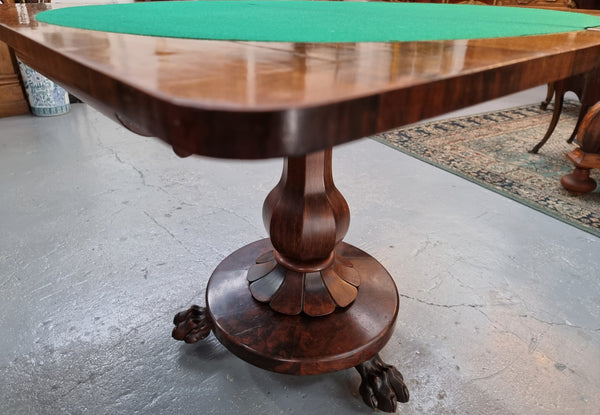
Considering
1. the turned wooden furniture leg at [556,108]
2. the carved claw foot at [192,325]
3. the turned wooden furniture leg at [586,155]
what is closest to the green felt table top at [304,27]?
the carved claw foot at [192,325]

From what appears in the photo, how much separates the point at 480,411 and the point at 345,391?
0.31 metres

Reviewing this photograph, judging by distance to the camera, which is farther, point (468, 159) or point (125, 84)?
point (468, 159)

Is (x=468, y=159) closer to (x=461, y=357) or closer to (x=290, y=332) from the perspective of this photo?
(x=461, y=357)

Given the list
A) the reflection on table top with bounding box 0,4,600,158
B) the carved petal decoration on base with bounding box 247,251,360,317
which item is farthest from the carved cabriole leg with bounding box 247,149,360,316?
the reflection on table top with bounding box 0,4,600,158

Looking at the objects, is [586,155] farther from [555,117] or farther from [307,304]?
[307,304]

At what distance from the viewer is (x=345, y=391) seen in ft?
3.29

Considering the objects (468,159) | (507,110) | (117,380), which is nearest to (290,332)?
(117,380)

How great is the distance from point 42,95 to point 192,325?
2.56 metres

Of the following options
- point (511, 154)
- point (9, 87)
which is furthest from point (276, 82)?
point (9, 87)

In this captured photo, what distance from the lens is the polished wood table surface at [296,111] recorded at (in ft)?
0.95

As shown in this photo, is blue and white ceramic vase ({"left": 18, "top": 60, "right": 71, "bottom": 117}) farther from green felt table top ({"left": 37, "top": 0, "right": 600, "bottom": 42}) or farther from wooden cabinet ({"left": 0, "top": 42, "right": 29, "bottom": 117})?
green felt table top ({"left": 37, "top": 0, "right": 600, "bottom": 42})

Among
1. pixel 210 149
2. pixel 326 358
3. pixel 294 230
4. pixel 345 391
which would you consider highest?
pixel 210 149

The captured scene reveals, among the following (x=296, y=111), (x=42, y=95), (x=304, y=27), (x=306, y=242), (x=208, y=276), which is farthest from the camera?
(x=42, y=95)

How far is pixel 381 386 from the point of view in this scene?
94 cm
